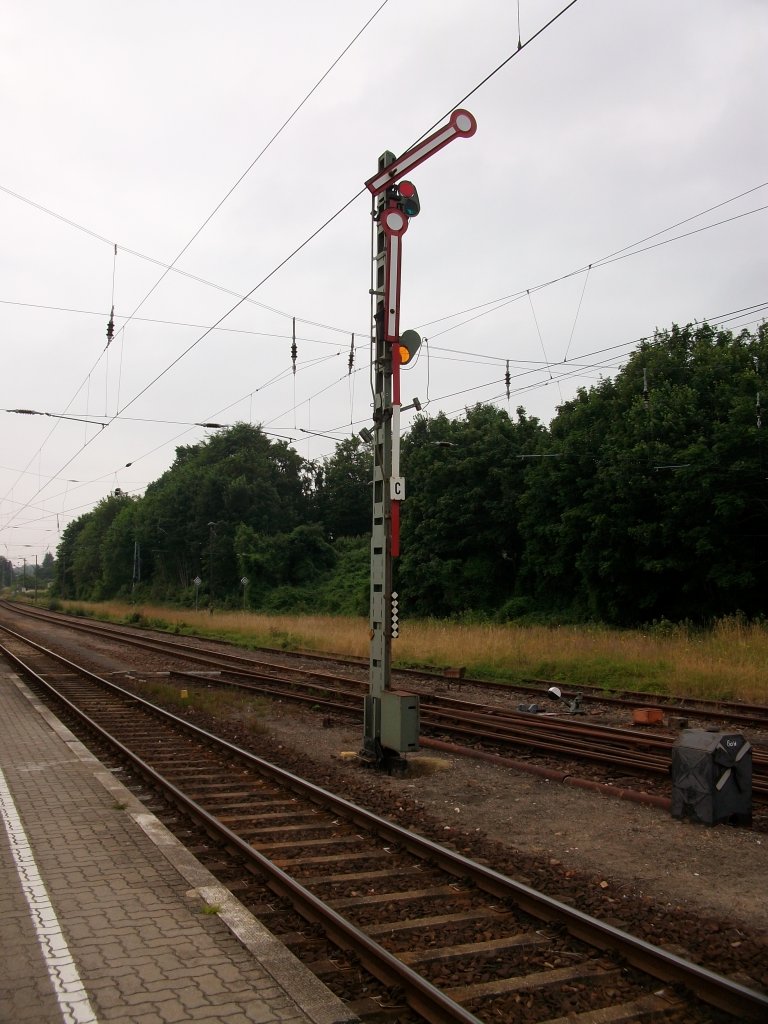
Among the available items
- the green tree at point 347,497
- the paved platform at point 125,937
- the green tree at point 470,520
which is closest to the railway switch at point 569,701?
the paved platform at point 125,937

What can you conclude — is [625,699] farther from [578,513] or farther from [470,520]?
[470,520]

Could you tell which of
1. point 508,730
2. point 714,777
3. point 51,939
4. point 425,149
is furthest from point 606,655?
point 51,939

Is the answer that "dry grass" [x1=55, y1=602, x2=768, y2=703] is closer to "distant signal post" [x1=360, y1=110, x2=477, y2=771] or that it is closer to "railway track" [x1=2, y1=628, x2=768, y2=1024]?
"distant signal post" [x1=360, y1=110, x2=477, y2=771]

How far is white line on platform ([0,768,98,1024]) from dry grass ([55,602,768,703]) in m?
14.4

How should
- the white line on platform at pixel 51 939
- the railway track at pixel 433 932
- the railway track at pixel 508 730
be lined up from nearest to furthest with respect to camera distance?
the white line on platform at pixel 51 939 → the railway track at pixel 433 932 → the railway track at pixel 508 730

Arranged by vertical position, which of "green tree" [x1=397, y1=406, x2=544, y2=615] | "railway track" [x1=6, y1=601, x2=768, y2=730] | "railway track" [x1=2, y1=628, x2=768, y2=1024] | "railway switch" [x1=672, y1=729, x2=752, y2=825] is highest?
"green tree" [x1=397, y1=406, x2=544, y2=615]

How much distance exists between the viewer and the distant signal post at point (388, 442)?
33.4ft

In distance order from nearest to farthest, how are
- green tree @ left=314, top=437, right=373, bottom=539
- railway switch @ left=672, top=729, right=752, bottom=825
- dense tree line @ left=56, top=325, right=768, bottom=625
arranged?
railway switch @ left=672, top=729, right=752, bottom=825 < dense tree line @ left=56, top=325, right=768, bottom=625 < green tree @ left=314, top=437, right=373, bottom=539

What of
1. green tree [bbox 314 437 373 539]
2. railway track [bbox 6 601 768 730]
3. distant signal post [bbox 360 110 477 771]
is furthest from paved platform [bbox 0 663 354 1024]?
green tree [bbox 314 437 373 539]

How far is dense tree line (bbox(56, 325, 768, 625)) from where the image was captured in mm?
28875

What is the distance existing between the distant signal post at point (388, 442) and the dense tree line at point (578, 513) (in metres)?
15.2

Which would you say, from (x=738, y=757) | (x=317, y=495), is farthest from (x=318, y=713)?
(x=317, y=495)

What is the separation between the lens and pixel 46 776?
9.59 meters

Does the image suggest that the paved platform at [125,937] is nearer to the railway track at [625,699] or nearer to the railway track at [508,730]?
the railway track at [508,730]
